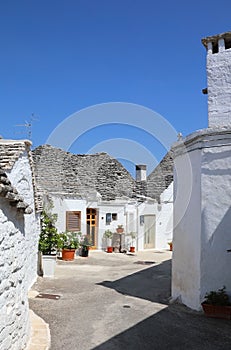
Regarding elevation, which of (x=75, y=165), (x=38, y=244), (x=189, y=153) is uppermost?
(x=75, y=165)

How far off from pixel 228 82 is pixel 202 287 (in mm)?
5359

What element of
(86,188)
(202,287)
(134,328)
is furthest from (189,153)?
(86,188)

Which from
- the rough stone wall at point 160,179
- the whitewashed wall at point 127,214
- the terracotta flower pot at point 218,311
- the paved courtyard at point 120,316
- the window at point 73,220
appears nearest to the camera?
the paved courtyard at point 120,316

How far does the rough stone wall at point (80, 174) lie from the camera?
20969 millimetres

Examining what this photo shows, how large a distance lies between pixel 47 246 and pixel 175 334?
7231 mm

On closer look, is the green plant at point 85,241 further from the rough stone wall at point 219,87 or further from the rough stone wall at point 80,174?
the rough stone wall at point 219,87

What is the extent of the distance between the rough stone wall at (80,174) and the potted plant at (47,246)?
220 inches

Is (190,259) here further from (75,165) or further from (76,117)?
(75,165)

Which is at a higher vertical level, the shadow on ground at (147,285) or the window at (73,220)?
the window at (73,220)

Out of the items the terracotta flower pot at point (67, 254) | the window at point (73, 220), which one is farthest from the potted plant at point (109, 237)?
the terracotta flower pot at point (67, 254)

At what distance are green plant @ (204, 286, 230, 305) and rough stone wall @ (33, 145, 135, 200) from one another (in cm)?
1216

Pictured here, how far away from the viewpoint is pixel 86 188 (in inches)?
869

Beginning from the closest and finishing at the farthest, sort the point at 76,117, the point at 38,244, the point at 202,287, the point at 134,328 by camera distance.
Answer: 1. the point at 134,328
2. the point at 202,287
3. the point at 38,244
4. the point at 76,117

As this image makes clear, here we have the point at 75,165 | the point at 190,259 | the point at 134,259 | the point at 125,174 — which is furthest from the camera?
the point at 125,174
